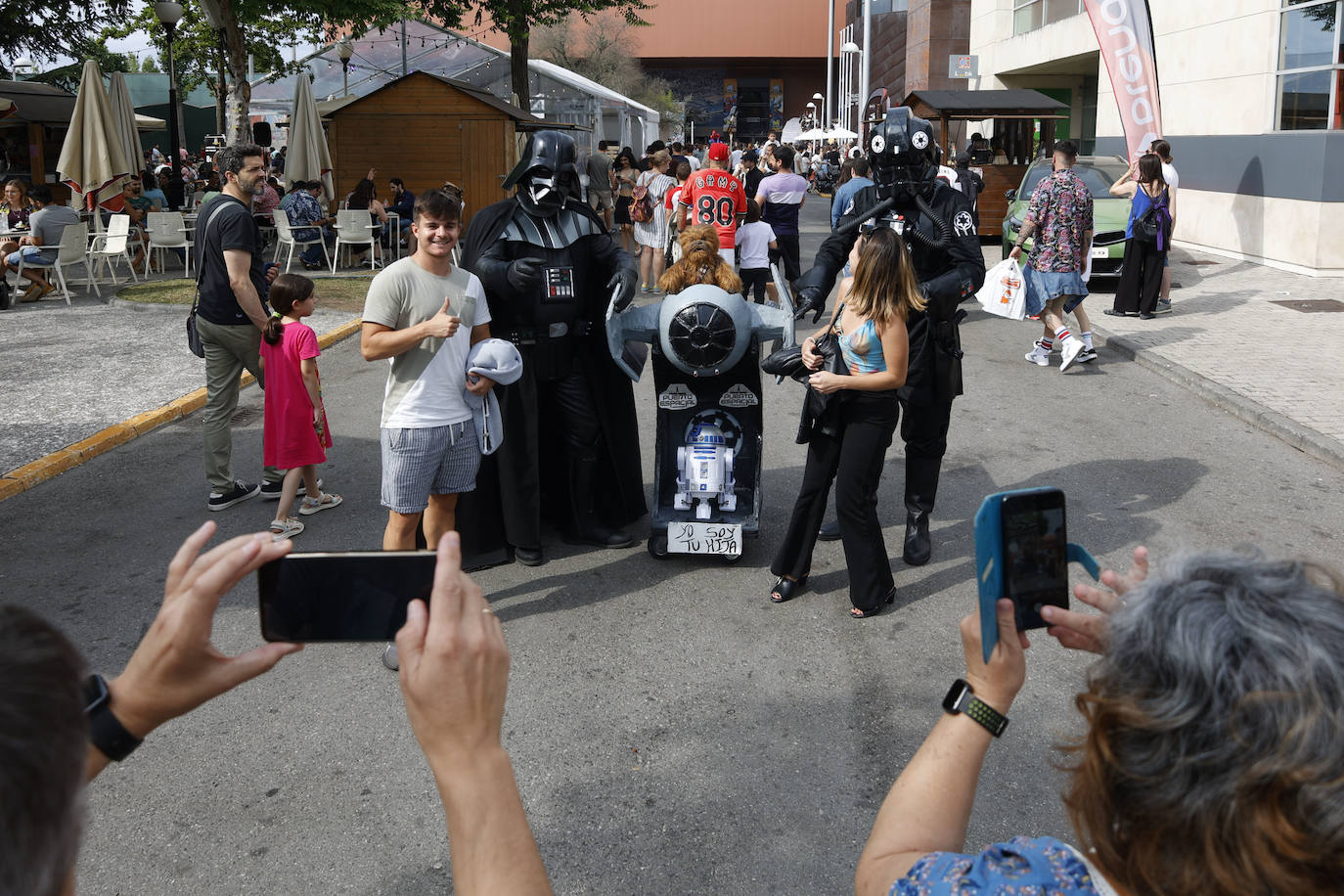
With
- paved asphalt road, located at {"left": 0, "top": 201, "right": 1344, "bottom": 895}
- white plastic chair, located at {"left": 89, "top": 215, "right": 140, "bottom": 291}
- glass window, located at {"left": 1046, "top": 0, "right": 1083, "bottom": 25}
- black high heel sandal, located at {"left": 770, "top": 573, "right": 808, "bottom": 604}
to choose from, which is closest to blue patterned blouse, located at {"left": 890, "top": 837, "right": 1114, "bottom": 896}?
paved asphalt road, located at {"left": 0, "top": 201, "right": 1344, "bottom": 895}

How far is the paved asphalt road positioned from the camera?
350 cm

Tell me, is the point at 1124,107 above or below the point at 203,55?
below

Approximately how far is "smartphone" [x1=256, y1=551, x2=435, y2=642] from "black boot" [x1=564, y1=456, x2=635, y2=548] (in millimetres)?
4329

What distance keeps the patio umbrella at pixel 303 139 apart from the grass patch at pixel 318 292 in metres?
2.20

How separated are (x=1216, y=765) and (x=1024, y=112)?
21096 millimetres

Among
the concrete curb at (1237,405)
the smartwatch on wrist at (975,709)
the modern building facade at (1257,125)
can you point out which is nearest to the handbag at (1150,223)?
the concrete curb at (1237,405)

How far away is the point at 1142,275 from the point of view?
13078 millimetres

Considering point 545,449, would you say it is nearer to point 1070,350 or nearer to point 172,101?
point 1070,350

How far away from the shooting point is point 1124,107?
51.6 feet

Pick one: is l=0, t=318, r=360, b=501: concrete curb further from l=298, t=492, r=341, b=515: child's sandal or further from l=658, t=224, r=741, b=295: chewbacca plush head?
l=658, t=224, r=741, b=295: chewbacca plush head

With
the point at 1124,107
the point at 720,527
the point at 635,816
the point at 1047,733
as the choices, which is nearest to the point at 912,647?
the point at 1047,733

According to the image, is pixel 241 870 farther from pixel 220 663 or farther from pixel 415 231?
pixel 415 231

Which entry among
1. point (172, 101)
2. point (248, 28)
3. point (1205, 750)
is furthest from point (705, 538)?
point (248, 28)

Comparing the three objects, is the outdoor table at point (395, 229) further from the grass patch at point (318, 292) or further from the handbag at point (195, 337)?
the handbag at point (195, 337)
